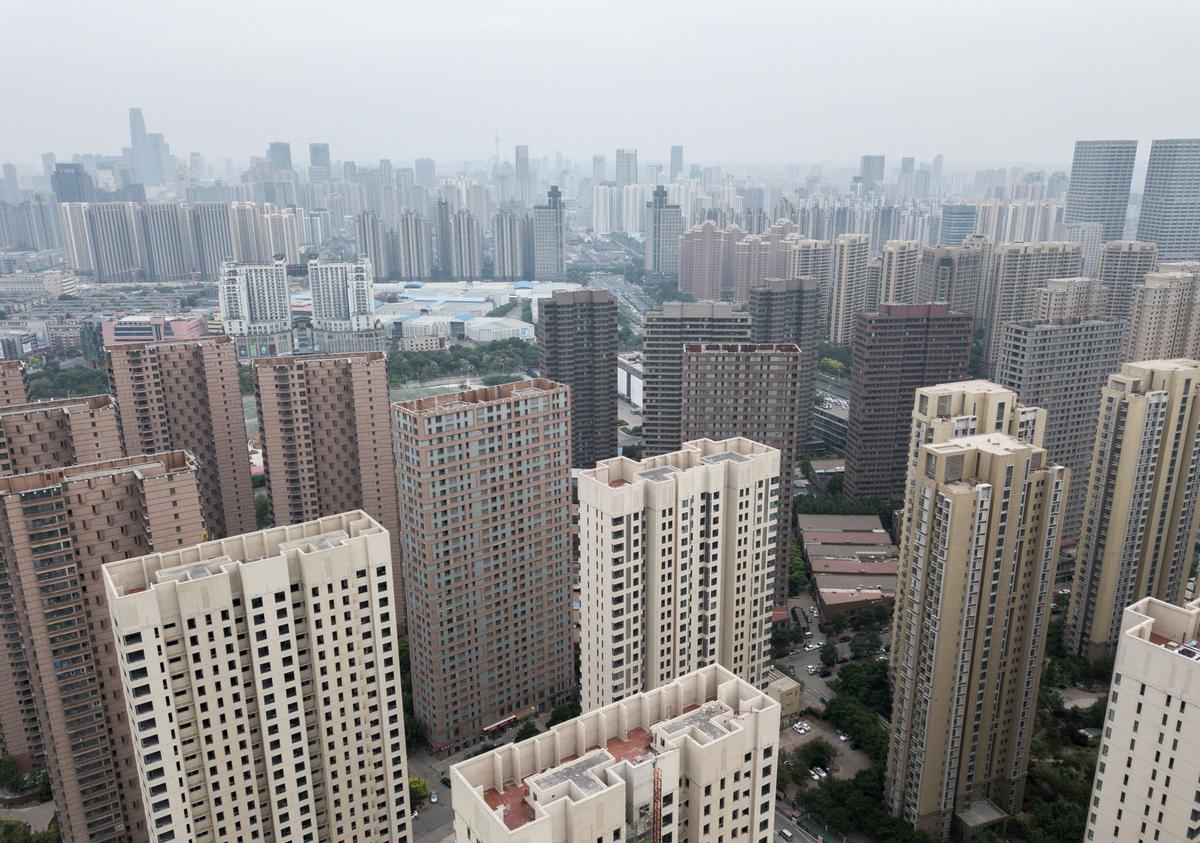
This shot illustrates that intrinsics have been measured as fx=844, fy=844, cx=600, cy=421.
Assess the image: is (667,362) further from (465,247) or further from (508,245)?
(465,247)

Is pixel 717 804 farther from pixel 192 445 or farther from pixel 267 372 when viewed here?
pixel 192 445

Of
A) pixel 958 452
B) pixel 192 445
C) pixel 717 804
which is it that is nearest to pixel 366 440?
pixel 192 445

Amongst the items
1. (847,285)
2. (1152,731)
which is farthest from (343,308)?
(1152,731)

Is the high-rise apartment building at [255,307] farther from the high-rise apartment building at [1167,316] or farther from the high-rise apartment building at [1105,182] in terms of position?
the high-rise apartment building at [1105,182]

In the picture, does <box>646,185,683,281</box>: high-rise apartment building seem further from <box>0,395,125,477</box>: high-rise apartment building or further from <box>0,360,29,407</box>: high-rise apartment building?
<box>0,395,125,477</box>: high-rise apartment building

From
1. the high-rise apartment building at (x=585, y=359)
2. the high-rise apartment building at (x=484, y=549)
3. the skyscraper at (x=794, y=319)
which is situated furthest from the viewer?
the skyscraper at (x=794, y=319)

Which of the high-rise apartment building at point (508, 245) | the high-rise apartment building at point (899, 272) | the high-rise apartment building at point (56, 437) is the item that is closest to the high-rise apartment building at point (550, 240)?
the high-rise apartment building at point (508, 245)
